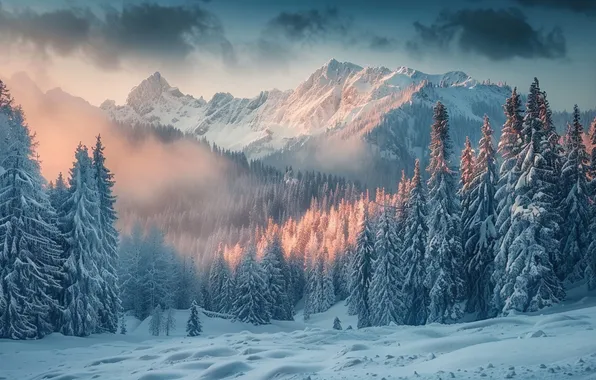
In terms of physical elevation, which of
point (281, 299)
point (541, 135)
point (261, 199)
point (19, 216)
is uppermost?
point (261, 199)

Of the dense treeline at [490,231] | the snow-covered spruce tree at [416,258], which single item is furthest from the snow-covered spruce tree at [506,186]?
the snow-covered spruce tree at [416,258]

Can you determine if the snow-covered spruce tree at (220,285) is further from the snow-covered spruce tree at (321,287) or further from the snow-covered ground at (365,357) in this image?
the snow-covered ground at (365,357)

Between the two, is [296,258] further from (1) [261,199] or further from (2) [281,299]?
(1) [261,199]

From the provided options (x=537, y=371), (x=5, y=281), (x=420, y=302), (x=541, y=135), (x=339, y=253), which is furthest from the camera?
(x=339, y=253)

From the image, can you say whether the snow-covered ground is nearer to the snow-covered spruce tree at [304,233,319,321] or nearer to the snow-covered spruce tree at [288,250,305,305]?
the snow-covered spruce tree at [304,233,319,321]

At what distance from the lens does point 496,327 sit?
18203 mm

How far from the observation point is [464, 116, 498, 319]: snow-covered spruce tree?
116ft

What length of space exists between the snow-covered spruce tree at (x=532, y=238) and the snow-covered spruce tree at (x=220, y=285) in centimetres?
5418

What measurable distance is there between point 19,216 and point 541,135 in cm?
3392

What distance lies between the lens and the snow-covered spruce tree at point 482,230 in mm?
35438

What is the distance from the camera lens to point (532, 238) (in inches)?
1166

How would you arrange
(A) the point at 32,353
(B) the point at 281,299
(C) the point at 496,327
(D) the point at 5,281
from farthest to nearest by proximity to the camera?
1. (B) the point at 281,299
2. (D) the point at 5,281
3. (A) the point at 32,353
4. (C) the point at 496,327

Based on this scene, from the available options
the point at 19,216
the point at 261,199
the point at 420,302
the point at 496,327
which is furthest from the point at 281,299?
the point at 261,199

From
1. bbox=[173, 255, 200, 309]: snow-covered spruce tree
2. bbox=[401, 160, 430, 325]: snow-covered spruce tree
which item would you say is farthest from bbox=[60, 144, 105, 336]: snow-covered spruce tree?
bbox=[173, 255, 200, 309]: snow-covered spruce tree
